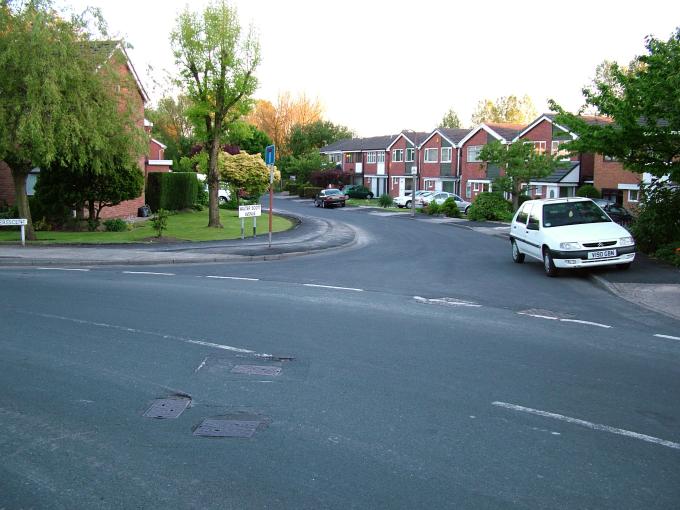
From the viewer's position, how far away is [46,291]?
12211 millimetres

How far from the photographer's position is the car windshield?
51.8 feet

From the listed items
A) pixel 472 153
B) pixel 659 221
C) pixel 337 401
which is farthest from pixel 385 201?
pixel 337 401

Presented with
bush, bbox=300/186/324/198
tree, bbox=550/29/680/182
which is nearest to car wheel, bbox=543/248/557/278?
tree, bbox=550/29/680/182

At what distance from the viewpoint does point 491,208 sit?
39875 millimetres

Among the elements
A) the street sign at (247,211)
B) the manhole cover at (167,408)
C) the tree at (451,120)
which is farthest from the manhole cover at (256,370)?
the tree at (451,120)

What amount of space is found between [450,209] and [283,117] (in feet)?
181

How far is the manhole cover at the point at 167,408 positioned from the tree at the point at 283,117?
295 ft

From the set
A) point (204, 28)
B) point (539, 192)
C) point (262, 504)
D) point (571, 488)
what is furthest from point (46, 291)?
point (539, 192)

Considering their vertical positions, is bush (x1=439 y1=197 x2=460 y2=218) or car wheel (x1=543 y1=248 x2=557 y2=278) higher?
bush (x1=439 y1=197 x2=460 y2=218)

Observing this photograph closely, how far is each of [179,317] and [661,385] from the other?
6419 millimetres

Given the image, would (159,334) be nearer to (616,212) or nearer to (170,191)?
(616,212)

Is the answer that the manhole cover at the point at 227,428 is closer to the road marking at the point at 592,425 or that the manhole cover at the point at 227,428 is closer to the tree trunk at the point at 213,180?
the road marking at the point at 592,425

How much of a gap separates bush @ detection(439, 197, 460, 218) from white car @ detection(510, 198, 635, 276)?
27.5 meters

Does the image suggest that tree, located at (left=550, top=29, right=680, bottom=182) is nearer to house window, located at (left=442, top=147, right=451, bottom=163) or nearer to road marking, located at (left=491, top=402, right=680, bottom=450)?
road marking, located at (left=491, top=402, right=680, bottom=450)
